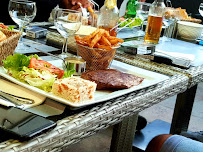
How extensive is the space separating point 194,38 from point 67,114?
154 centimetres

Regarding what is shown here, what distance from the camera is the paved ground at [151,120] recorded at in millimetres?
2119

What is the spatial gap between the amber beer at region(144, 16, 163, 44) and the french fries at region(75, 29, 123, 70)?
65 centimetres

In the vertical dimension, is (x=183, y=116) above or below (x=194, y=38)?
below

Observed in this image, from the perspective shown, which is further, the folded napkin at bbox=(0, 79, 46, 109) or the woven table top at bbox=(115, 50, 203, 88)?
the woven table top at bbox=(115, 50, 203, 88)

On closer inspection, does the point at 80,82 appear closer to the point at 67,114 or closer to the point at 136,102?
the point at 67,114

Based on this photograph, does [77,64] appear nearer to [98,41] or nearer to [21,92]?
[98,41]

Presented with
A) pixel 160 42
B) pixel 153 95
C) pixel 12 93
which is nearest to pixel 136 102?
pixel 153 95

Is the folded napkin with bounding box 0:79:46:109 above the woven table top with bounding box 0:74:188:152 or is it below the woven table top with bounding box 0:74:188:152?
above

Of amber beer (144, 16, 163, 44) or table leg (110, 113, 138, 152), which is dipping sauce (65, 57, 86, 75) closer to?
table leg (110, 113, 138, 152)

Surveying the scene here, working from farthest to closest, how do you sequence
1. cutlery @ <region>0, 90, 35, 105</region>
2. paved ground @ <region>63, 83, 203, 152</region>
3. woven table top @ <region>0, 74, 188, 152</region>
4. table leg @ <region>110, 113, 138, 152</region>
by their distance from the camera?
paved ground @ <region>63, 83, 203, 152</region>, table leg @ <region>110, 113, 138, 152</region>, cutlery @ <region>0, 90, 35, 105</region>, woven table top @ <region>0, 74, 188, 152</region>

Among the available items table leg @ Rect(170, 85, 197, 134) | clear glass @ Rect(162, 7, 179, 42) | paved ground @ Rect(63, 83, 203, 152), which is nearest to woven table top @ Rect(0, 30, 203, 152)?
table leg @ Rect(170, 85, 197, 134)

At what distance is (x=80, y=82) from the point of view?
2.68 feet

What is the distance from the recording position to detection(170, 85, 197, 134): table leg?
1697 mm

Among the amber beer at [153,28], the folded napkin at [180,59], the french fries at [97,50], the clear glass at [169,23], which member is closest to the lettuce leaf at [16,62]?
the french fries at [97,50]
